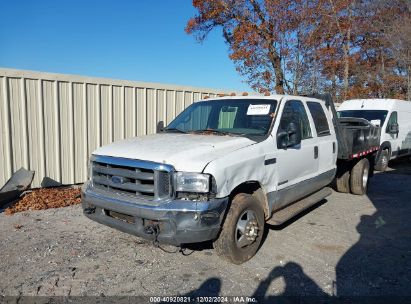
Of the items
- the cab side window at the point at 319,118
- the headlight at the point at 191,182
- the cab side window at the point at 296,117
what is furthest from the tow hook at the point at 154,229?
the cab side window at the point at 319,118

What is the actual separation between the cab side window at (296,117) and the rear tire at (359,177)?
2749 millimetres

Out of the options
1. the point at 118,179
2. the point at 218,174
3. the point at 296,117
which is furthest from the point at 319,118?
the point at 118,179

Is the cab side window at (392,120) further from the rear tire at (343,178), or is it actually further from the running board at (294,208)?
the running board at (294,208)

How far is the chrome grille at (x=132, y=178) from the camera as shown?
11.9 feet

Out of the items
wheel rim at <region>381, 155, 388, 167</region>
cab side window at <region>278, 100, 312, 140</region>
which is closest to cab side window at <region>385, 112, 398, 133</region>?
wheel rim at <region>381, 155, 388, 167</region>

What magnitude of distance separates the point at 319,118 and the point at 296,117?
0.88 m

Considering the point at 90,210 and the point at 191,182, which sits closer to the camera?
the point at 191,182

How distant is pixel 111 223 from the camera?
158 inches

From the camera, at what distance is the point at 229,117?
5191 millimetres

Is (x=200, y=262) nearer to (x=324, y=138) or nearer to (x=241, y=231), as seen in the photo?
(x=241, y=231)

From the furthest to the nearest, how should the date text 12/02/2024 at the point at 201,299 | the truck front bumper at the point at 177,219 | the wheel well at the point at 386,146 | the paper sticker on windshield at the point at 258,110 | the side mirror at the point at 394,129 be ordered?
1. the side mirror at the point at 394,129
2. the wheel well at the point at 386,146
3. the paper sticker on windshield at the point at 258,110
4. the truck front bumper at the point at 177,219
5. the date text 12/02/2024 at the point at 201,299

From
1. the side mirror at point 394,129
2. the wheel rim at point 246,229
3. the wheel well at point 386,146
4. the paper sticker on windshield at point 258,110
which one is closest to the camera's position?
the wheel rim at point 246,229

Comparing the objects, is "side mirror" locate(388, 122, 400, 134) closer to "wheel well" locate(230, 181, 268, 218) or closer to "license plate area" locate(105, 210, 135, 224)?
"wheel well" locate(230, 181, 268, 218)

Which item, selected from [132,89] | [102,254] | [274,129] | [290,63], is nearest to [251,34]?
[290,63]
